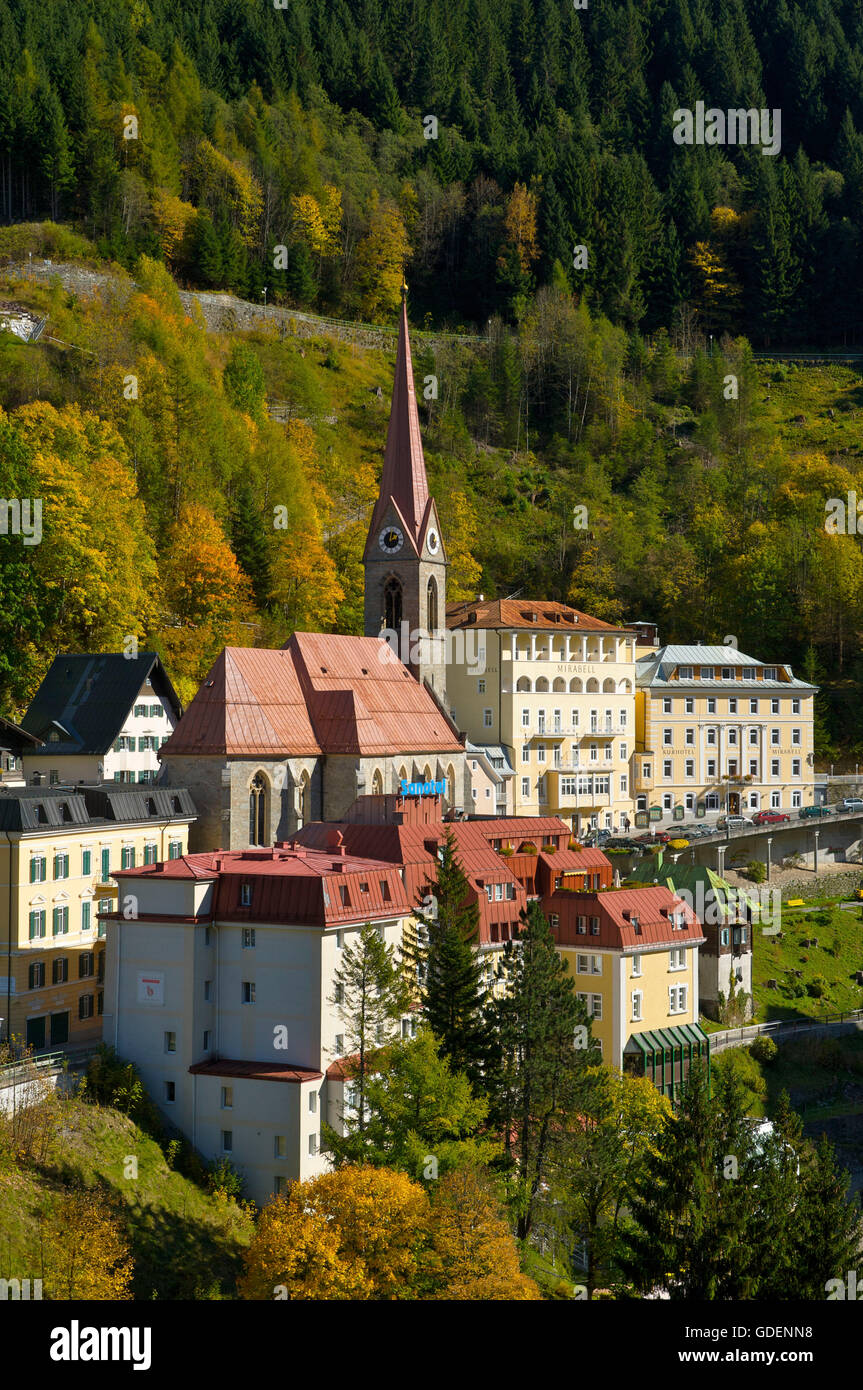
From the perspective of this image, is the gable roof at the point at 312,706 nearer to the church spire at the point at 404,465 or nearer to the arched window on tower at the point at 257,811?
the arched window on tower at the point at 257,811

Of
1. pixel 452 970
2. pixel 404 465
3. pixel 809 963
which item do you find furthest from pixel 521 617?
pixel 452 970

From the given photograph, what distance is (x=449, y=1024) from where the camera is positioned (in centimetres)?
5253

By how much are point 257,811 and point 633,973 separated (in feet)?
59.7

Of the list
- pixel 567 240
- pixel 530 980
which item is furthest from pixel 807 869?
pixel 567 240

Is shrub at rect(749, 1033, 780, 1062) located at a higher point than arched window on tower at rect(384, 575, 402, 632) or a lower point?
lower

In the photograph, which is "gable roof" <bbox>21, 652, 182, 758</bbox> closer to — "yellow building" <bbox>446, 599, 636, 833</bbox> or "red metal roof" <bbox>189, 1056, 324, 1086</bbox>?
"red metal roof" <bbox>189, 1056, 324, 1086</bbox>

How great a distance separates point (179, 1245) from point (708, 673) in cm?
6664

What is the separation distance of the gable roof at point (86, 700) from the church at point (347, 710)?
2.97m

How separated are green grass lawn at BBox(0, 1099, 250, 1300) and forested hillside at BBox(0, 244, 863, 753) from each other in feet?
111

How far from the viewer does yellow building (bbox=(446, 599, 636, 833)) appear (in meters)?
93.5

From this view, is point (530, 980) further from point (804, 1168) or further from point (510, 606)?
point (510, 606)

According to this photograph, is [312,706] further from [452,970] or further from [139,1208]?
[139,1208]

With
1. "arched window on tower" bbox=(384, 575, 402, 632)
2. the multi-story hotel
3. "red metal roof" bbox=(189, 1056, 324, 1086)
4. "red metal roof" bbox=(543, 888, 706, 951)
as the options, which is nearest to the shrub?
"red metal roof" bbox=(543, 888, 706, 951)

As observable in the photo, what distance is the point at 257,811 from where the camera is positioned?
227ft
